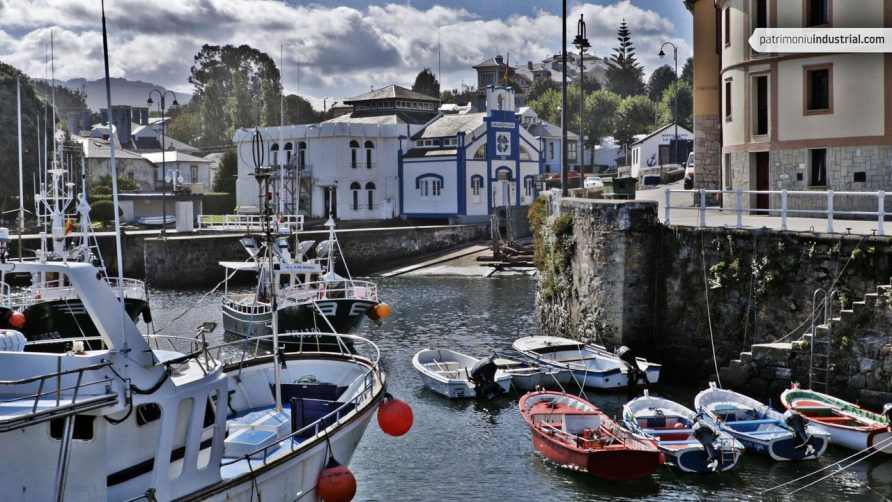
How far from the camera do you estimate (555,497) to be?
1892 centimetres

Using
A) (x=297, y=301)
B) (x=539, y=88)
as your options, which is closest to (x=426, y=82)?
(x=539, y=88)

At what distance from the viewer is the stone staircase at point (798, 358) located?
2167cm

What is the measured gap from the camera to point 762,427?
2080 cm

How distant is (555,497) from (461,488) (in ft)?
5.56

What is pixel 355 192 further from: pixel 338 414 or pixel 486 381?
pixel 338 414

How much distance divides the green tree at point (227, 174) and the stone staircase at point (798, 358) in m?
61.7

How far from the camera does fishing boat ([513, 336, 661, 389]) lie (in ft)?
84.5

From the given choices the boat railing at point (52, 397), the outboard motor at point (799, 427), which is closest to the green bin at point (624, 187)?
the outboard motor at point (799, 427)

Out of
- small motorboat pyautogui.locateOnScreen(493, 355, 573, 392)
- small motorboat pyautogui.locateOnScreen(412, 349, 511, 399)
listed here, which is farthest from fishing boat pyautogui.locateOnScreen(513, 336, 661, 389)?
small motorboat pyautogui.locateOnScreen(412, 349, 511, 399)

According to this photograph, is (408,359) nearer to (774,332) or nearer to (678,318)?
(678,318)

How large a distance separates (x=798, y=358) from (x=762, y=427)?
2609mm

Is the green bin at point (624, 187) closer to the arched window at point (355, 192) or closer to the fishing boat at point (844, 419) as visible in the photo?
the fishing boat at point (844, 419)

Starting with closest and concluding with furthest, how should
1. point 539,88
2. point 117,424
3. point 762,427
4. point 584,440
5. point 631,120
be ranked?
point 117,424
point 584,440
point 762,427
point 631,120
point 539,88

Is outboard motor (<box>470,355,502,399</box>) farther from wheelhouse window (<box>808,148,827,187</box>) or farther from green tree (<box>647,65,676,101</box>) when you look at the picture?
green tree (<box>647,65,676,101</box>)
